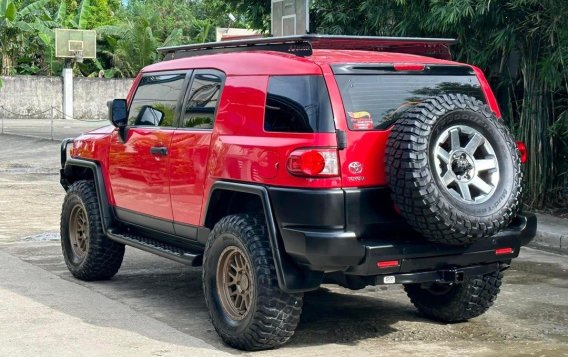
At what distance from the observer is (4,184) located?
17188mm

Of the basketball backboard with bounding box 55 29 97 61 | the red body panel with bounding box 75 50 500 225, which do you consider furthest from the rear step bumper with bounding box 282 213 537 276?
the basketball backboard with bounding box 55 29 97 61

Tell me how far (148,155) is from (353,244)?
7.33 feet

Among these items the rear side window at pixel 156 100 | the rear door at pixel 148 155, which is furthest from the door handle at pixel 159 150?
the rear side window at pixel 156 100

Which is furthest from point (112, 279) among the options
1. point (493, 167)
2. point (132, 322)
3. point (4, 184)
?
point (4, 184)

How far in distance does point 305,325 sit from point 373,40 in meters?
1.96

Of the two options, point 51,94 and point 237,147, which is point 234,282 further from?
point 51,94

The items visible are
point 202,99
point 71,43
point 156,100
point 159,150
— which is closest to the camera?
point 202,99

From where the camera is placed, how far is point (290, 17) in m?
15.4

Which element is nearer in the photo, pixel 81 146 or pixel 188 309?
pixel 188 309

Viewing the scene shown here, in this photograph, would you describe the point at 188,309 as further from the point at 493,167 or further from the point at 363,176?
the point at 493,167

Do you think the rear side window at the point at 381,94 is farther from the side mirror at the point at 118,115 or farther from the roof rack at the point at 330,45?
the side mirror at the point at 118,115

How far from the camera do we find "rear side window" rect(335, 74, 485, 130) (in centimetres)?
599

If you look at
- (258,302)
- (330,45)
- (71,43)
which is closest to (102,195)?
(330,45)

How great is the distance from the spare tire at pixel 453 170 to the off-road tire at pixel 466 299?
0.83 m
